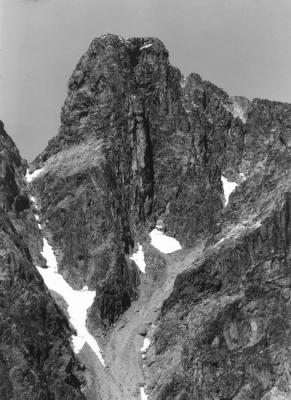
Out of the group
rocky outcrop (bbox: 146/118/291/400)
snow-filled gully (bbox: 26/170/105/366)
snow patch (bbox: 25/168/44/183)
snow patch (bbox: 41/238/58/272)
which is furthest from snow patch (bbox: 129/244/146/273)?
snow patch (bbox: 25/168/44/183)

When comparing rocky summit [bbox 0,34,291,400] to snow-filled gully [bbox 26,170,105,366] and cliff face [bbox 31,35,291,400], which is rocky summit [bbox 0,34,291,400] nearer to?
cliff face [bbox 31,35,291,400]

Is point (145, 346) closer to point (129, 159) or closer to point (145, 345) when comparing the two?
point (145, 345)

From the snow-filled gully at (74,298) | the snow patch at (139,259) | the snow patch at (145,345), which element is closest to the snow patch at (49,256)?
the snow-filled gully at (74,298)

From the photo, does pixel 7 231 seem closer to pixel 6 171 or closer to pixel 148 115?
pixel 6 171

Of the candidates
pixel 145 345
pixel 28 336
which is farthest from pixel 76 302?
pixel 28 336

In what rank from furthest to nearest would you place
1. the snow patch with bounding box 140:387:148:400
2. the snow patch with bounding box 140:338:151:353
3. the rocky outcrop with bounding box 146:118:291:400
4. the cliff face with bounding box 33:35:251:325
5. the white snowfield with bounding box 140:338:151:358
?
1. the cliff face with bounding box 33:35:251:325
2. the snow patch with bounding box 140:338:151:353
3. the white snowfield with bounding box 140:338:151:358
4. the snow patch with bounding box 140:387:148:400
5. the rocky outcrop with bounding box 146:118:291:400

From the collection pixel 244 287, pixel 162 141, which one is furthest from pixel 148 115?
pixel 244 287
